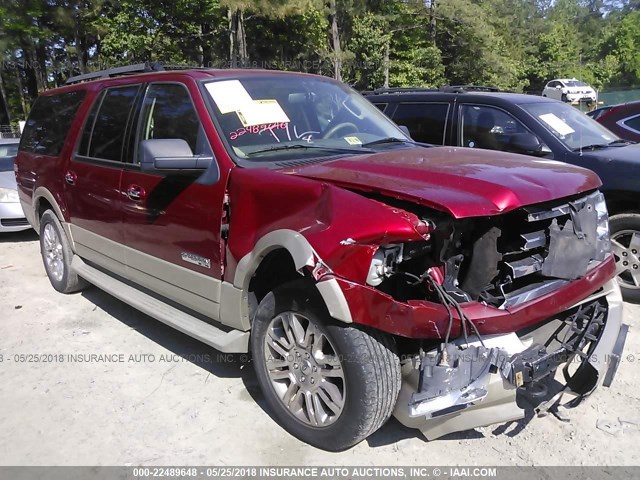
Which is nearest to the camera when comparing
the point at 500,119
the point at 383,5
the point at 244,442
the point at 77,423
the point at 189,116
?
the point at 244,442

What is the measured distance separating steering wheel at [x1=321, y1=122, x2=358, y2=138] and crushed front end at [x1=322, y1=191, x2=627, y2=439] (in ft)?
4.65

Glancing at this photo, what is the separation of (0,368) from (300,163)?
2818mm

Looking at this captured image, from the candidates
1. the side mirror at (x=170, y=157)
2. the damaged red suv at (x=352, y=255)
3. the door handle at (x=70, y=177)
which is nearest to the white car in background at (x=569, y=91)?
the door handle at (x=70, y=177)

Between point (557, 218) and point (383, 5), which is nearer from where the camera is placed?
point (557, 218)

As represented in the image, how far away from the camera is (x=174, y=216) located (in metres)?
3.53

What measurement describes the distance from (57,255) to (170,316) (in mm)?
2453

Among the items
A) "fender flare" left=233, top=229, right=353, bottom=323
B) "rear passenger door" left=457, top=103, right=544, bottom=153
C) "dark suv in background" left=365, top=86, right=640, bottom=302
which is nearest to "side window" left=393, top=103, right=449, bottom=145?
"dark suv in background" left=365, top=86, right=640, bottom=302

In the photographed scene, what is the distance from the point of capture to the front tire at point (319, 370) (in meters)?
2.59

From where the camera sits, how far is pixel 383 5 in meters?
32.0

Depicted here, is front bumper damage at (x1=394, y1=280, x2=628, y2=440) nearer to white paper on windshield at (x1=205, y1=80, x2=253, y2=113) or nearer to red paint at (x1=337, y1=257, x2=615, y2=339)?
red paint at (x1=337, y1=257, x2=615, y2=339)

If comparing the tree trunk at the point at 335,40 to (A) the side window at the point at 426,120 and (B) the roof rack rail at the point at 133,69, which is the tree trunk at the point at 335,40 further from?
(B) the roof rack rail at the point at 133,69

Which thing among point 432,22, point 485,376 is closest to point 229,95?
point 485,376

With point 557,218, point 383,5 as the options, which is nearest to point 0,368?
point 557,218

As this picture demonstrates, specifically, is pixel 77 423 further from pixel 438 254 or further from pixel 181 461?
pixel 438 254
